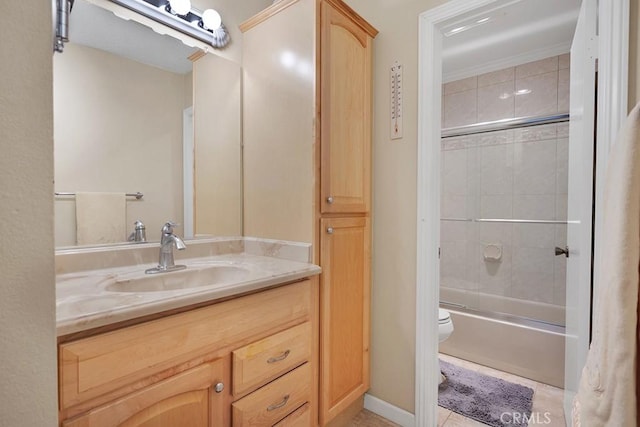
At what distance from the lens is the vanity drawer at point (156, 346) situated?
0.71 metres

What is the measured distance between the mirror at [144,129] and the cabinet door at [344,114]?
557 mm

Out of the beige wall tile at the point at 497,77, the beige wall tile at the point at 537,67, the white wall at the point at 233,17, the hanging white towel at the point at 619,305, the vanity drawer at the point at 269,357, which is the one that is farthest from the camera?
the beige wall tile at the point at 497,77

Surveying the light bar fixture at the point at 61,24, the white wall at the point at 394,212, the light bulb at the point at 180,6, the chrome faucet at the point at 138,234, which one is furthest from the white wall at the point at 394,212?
the light bar fixture at the point at 61,24

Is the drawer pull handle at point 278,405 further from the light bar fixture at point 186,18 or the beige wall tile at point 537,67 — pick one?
the beige wall tile at point 537,67

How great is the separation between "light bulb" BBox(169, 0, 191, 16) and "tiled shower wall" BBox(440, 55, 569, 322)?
96.2 inches

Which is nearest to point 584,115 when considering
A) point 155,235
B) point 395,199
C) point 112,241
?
point 395,199

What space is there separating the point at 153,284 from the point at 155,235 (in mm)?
287

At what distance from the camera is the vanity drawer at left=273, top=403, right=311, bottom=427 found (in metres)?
1.19

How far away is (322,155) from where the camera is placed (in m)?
1.37

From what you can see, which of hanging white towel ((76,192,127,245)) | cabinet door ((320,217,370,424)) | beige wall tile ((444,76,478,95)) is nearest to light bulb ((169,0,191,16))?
hanging white towel ((76,192,127,245))

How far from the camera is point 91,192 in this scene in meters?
1.20

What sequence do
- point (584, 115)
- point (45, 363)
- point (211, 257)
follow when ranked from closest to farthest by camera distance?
1. point (45, 363)
2. point (584, 115)
3. point (211, 257)

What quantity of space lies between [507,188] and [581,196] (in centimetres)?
163

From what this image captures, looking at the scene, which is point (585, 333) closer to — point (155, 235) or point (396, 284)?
point (396, 284)
